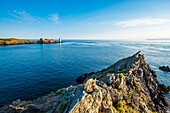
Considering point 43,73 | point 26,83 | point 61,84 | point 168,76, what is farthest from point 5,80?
point 168,76

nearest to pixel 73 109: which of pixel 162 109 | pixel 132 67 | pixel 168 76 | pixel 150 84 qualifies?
pixel 162 109

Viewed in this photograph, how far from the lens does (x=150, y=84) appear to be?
4009cm

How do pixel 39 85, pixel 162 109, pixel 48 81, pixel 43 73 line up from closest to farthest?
pixel 162 109 → pixel 39 85 → pixel 48 81 → pixel 43 73

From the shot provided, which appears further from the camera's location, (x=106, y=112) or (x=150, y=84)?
(x=150, y=84)

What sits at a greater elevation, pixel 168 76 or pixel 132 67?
pixel 132 67

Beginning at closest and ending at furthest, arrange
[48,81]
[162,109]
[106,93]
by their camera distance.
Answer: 1. [106,93]
2. [162,109]
3. [48,81]

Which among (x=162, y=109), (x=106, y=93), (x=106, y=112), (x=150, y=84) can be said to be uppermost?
(x=106, y=93)

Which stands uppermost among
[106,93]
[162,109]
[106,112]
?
[106,93]

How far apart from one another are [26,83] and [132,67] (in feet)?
125

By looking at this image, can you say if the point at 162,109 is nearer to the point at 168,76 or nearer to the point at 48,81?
the point at 168,76

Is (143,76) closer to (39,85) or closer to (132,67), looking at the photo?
(132,67)

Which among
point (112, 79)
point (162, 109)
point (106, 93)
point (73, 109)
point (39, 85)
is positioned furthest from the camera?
point (39, 85)

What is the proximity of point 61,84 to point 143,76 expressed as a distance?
29266 mm

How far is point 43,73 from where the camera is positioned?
184 ft
